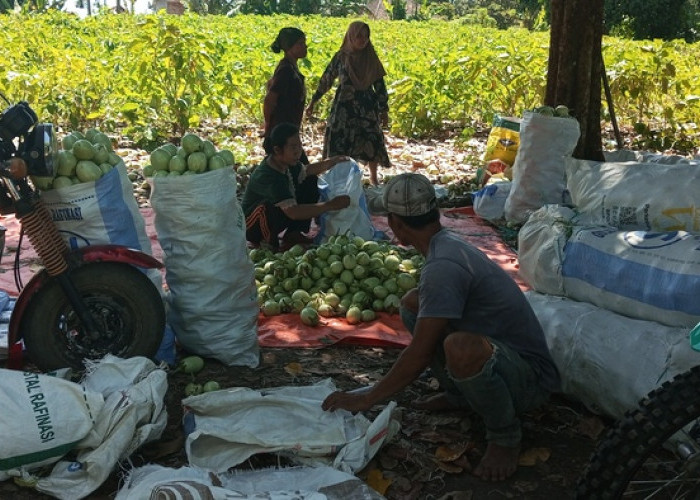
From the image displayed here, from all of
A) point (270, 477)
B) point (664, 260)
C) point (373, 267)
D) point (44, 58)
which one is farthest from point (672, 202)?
point (44, 58)

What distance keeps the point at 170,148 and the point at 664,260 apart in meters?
2.37

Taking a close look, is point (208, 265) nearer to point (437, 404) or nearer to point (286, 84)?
point (437, 404)

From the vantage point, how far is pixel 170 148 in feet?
12.7

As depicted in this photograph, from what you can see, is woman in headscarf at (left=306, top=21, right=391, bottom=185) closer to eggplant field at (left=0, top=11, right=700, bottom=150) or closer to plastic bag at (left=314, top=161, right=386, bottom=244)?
→ plastic bag at (left=314, top=161, right=386, bottom=244)

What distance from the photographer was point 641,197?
3990mm

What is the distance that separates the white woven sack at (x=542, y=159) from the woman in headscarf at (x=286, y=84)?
1.89 meters

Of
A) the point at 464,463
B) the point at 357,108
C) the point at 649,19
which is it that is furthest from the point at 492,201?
the point at 649,19

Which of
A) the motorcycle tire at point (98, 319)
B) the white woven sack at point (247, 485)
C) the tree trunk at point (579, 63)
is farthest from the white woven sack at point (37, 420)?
the tree trunk at point (579, 63)

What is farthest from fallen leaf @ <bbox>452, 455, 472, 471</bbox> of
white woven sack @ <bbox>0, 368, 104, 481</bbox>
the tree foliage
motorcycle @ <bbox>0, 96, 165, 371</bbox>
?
the tree foliage

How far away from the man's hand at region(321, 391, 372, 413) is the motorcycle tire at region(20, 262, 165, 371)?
1075 mm

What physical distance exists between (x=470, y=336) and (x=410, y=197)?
1.84 ft

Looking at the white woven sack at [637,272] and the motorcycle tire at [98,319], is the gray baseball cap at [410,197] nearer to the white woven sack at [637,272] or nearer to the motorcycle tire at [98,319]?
the white woven sack at [637,272]

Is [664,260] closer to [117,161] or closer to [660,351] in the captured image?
[660,351]

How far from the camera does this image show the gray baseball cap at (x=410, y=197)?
9.57ft
